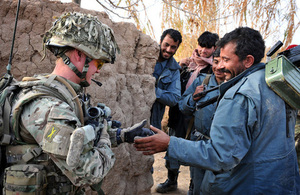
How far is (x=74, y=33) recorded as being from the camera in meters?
1.96

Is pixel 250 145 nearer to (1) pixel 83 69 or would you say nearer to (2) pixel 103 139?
(2) pixel 103 139

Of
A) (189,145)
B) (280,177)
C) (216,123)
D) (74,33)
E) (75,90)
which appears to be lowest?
(280,177)

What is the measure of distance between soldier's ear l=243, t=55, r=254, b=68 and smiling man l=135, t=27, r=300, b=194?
172 millimetres

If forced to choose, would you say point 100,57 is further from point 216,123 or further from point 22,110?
point 216,123

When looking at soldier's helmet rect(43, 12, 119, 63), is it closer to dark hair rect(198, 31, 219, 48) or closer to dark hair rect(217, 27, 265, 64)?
dark hair rect(217, 27, 265, 64)

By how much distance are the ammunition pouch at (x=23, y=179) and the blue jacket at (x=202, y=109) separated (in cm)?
190

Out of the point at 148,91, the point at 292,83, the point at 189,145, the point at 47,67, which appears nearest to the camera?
the point at 292,83

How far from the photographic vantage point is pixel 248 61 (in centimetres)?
224

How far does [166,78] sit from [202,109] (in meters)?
0.92

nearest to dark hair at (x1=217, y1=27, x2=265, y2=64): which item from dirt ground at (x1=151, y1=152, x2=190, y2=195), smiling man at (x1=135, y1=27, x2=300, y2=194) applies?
smiling man at (x1=135, y1=27, x2=300, y2=194)

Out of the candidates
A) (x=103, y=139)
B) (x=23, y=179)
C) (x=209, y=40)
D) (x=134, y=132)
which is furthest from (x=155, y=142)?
(x=209, y=40)

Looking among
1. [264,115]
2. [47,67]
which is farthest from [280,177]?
[47,67]

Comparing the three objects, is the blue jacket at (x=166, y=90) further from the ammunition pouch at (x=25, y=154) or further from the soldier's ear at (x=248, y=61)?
the ammunition pouch at (x=25, y=154)

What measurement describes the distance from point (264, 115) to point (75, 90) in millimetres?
1323
